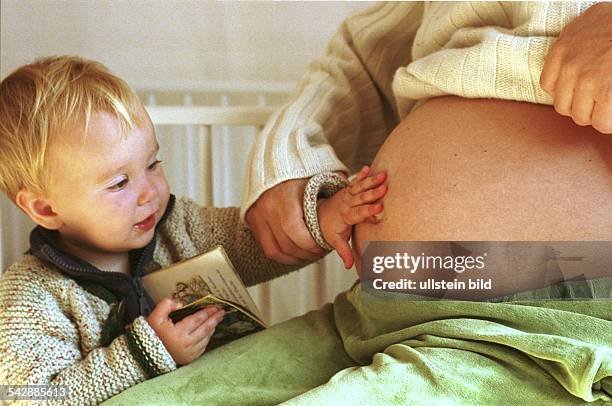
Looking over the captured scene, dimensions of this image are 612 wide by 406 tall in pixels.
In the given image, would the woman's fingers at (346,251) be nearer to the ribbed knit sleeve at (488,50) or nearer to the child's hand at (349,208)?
the child's hand at (349,208)

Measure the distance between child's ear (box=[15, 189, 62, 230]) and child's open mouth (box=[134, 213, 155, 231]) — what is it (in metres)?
0.09

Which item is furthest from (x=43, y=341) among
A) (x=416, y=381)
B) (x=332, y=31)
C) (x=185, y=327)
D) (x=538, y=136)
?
(x=332, y=31)

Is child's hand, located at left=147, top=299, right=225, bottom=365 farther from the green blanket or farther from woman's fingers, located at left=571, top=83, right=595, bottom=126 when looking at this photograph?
woman's fingers, located at left=571, top=83, right=595, bottom=126

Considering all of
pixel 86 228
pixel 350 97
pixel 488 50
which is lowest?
Result: pixel 86 228

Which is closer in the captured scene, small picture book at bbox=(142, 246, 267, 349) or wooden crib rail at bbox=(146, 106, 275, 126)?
small picture book at bbox=(142, 246, 267, 349)

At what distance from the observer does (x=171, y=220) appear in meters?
0.92

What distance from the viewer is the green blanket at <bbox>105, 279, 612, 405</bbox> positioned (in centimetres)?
59

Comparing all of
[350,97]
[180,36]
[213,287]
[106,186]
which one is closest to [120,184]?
[106,186]

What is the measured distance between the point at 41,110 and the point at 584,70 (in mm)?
532

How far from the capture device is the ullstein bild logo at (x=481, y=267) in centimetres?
62

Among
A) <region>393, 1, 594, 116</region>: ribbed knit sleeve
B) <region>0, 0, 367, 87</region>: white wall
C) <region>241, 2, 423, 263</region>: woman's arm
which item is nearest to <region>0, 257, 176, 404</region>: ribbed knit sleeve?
<region>241, 2, 423, 263</region>: woman's arm

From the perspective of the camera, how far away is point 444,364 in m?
0.61

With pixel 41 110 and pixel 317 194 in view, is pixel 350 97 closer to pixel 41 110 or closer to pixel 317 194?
pixel 317 194

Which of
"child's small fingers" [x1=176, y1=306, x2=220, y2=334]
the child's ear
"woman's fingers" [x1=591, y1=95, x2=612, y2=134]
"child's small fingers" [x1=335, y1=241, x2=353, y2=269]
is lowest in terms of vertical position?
"child's small fingers" [x1=176, y1=306, x2=220, y2=334]
